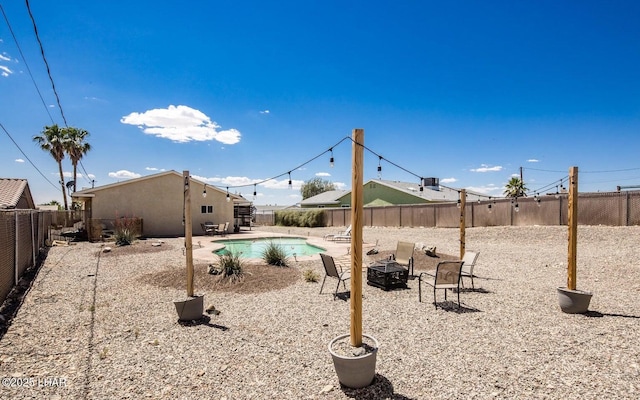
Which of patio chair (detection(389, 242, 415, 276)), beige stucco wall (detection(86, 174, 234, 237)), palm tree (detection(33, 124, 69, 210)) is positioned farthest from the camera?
palm tree (detection(33, 124, 69, 210))

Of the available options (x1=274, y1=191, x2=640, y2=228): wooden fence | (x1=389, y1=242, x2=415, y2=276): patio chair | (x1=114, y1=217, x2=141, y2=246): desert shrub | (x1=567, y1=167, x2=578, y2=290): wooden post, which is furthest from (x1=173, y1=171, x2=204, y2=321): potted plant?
(x1=114, y1=217, x2=141, y2=246): desert shrub

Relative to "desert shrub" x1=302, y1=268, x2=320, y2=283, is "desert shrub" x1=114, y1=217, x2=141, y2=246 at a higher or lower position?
higher

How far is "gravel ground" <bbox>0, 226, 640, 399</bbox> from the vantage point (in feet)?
10.3

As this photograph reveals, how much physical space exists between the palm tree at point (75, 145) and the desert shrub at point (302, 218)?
742 inches

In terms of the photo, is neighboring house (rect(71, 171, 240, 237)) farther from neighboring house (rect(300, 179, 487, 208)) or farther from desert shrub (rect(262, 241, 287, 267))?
neighboring house (rect(300, 179, 487, 208))

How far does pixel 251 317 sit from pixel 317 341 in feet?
4.89

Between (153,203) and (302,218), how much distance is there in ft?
43.8

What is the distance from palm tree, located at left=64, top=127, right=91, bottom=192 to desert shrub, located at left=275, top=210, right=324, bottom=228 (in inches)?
742

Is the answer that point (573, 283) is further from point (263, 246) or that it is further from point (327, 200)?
point (327, 200)

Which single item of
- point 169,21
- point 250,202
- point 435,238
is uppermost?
point 169,21

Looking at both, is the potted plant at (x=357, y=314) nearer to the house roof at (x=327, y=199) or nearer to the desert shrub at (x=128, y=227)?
the desert shrub at (x=128, y=227)

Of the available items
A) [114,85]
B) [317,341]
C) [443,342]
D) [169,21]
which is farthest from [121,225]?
[443,342]

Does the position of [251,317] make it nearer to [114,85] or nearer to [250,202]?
[114,85]

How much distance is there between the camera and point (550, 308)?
18.2 feet
